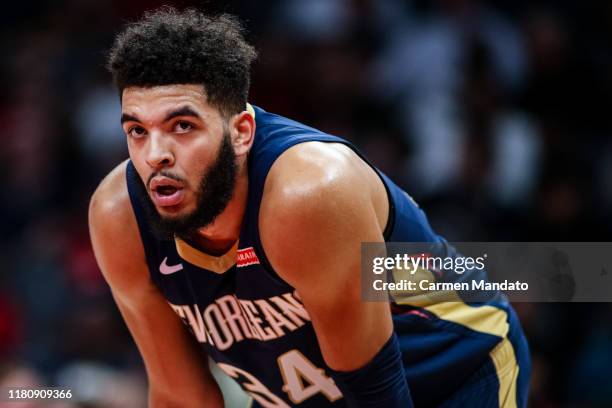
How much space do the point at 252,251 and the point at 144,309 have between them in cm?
59

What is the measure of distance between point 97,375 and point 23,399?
1.21 metres

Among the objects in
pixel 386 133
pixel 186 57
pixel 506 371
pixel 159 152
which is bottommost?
pixel 506 371

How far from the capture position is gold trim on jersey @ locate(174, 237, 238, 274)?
115 inches

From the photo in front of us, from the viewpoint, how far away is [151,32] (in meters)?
2.76

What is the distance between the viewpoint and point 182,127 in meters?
2.71

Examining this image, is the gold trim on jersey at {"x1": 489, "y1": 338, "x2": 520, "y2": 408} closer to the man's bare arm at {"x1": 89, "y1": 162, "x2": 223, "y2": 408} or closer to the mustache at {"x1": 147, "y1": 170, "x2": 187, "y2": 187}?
the man's bare arm at {"x1": 89, "y1": 162, "x2": 223, "y2": 408}

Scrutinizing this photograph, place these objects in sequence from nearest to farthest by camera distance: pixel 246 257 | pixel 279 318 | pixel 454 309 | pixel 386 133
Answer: pixel 246 257 → pixel 279 318 → pixel 454 309 → pixel 386 133

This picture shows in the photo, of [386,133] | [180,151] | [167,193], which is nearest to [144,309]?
[167,193]

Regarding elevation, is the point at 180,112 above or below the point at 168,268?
above

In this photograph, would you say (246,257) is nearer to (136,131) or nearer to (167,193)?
(167,193)

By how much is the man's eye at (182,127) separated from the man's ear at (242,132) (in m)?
0.13

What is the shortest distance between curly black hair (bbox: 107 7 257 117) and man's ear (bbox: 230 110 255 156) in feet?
0.08

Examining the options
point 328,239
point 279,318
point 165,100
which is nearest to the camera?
point 328,239

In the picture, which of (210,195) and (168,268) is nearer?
(210,195)
